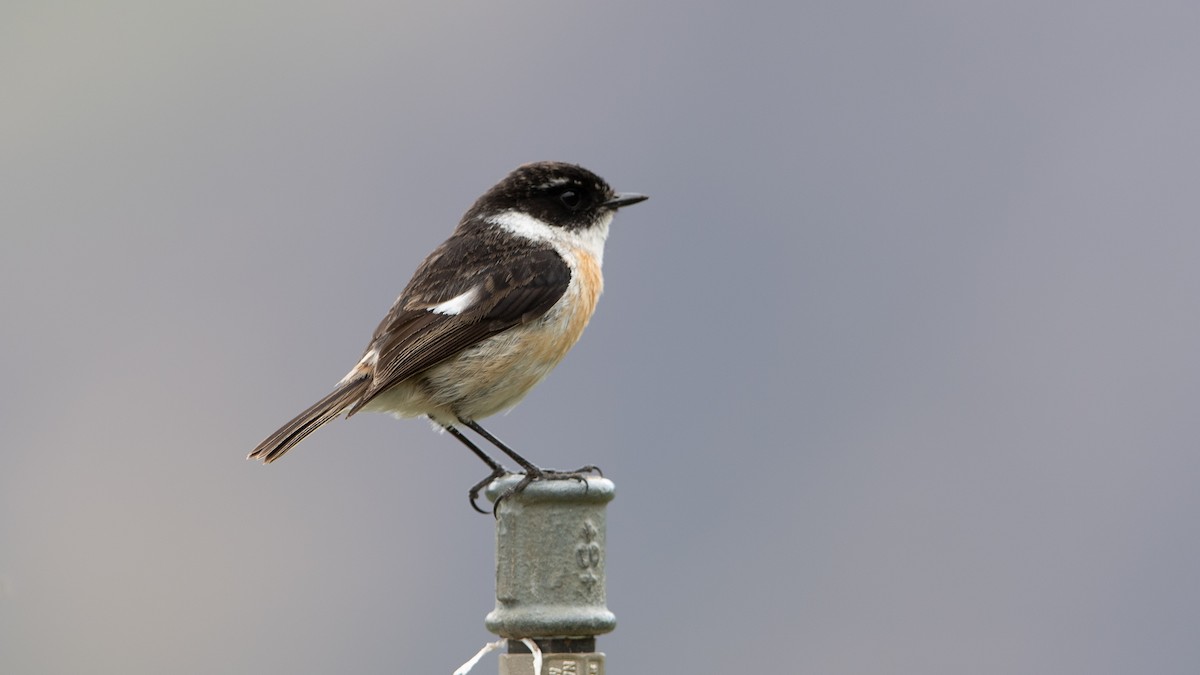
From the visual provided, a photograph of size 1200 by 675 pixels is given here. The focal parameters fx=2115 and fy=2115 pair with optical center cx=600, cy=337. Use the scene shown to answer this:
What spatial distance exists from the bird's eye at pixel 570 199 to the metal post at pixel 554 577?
133 inches

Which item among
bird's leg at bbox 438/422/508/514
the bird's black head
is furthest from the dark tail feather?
the bird's black head

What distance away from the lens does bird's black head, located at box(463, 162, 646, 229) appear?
371 inches

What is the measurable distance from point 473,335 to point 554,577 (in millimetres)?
2354

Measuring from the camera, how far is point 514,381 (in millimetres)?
8445

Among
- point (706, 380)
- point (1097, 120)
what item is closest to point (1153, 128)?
point (1097, 120)

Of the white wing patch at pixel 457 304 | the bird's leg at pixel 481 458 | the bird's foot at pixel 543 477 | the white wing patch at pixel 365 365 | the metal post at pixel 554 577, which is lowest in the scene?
the metal post at pixel 554 577

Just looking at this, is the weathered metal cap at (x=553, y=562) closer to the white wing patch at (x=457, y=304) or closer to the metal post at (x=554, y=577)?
the metal post at (x=554, y=577)

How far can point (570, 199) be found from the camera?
9523 mm

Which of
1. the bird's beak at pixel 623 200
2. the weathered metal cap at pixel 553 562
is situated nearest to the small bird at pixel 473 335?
the bird's beak at pixel 623 200

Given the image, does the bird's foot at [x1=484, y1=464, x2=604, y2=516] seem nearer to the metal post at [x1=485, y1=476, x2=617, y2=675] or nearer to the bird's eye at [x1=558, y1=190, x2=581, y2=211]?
the metal post at [x1=485, y1=476, x2=617, y2=675]

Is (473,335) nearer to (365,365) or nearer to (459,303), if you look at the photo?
(459,303)

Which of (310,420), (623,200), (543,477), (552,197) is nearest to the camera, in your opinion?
(543,477)

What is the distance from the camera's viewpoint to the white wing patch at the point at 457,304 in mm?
8445

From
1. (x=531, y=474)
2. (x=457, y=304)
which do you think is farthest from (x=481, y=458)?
(x=531, y=474)
